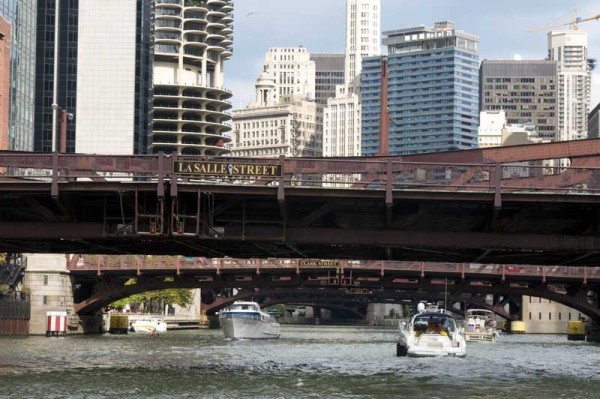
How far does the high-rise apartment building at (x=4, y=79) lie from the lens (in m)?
173

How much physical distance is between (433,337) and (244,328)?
5930 centimetres

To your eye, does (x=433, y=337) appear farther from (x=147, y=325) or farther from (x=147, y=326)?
(x=147, y=325)

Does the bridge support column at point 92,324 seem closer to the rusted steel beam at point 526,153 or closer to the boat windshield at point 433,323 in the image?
the boat windshield at point 433,323

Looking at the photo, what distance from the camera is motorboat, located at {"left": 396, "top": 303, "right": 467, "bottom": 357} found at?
84.4m

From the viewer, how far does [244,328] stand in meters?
142

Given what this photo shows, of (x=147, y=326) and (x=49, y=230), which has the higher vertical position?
(x=49, y=230)

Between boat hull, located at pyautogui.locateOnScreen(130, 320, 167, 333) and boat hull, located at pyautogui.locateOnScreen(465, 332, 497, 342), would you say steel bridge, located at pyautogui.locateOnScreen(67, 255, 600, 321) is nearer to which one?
boat hull, located at pyautogui.locateOnScreen(465, 332, 497, 342)

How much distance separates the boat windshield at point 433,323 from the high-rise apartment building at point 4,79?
323ft

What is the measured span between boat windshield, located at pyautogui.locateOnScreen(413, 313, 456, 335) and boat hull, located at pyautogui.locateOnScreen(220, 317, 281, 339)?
5434 centimetres

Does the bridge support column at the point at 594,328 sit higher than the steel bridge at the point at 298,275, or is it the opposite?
the steel bridge at the point at 298,275

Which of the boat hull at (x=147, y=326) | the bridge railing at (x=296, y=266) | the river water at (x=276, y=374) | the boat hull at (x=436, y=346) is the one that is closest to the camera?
the river water at (x=276, y=374)

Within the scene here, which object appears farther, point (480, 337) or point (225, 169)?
point (480, 337)

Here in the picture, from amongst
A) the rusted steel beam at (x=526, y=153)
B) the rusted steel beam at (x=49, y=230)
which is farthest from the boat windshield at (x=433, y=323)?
the rusted steel beam at (x=49, y=230)

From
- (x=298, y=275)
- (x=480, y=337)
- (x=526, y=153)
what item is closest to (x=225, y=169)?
(x=526, y=153)
